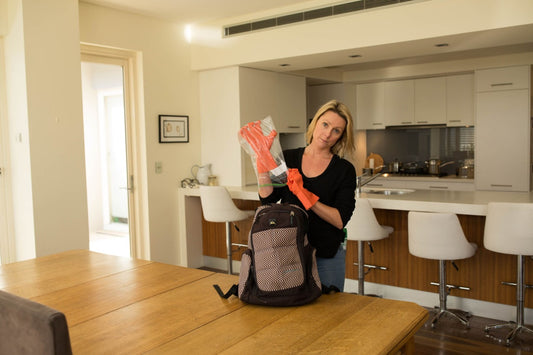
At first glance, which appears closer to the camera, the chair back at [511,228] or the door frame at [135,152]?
the chair back at [511,228]

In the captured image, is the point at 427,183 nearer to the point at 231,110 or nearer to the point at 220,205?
the point at 231,110

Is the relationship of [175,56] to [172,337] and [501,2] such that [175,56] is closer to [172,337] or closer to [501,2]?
[501,2]

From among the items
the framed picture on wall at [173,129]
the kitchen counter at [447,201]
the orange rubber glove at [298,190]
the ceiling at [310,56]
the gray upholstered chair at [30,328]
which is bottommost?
the kitchen counter at [447,201]

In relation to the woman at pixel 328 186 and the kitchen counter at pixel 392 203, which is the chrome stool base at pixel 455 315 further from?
the woman at pixel 328 186

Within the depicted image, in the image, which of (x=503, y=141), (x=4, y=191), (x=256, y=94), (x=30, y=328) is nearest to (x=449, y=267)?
(x=503, y=141)

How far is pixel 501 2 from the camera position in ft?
12.0

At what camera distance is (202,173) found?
17.7 feet

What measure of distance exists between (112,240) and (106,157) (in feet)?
2.73

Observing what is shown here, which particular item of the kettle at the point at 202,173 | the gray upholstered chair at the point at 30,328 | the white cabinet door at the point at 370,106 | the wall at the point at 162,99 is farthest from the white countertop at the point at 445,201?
the gray upholstered chair at the point at 30,328

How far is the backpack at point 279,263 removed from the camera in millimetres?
1634

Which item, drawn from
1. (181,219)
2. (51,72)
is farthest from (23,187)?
(181,219)

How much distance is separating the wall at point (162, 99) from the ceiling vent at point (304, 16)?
25.6 inches

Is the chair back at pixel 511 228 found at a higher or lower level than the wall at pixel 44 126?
lower

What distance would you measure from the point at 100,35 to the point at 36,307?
3948mm
